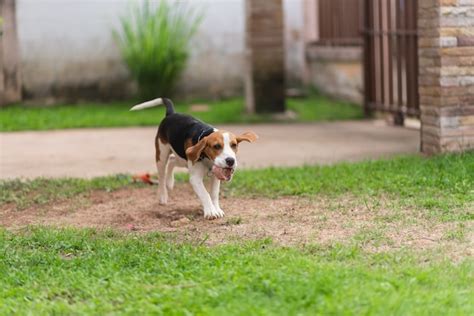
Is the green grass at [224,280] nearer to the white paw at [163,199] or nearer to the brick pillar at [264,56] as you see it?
the white paw at [163,199]

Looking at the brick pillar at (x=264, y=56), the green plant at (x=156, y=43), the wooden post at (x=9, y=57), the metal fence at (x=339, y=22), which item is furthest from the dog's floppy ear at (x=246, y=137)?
the wooden post at (x=9, y=57)

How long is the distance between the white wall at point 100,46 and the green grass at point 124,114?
0.44 metres

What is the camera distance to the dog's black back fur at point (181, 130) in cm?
673

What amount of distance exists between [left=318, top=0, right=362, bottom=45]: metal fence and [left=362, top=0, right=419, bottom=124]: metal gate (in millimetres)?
1356

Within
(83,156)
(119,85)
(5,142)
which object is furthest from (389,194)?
(119,85)

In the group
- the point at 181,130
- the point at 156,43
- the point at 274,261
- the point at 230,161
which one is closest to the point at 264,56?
the point at 156,43

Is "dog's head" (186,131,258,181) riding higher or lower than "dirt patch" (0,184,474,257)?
higher

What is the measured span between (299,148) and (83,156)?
226 centimetres

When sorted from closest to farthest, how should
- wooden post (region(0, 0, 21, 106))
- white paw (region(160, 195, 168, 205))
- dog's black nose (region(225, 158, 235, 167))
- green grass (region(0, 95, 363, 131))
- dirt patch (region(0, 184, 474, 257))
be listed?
dirt patch (region(0, 184, 474, 257)) < dog's black nose (region(225, 158, 235, 167)) < white paw (region(160, 195, 168, 205)) < green grass (region(0, 95, 363, 131)) < wooden post (region(0, 0, 21, 106))

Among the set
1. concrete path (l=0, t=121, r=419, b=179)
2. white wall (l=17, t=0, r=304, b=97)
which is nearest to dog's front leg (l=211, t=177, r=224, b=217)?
concrete path (l=0, t=121, r=419, b=179)

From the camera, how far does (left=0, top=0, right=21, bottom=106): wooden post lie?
14.4 m

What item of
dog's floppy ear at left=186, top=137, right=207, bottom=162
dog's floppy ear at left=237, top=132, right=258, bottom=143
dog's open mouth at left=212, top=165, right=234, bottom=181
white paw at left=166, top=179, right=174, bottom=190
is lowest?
white paw at left=166, top=179, right=174, bottom=190

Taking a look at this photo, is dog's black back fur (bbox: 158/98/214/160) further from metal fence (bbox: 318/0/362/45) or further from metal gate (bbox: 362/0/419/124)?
metal fence (bbox: 318/0/362/45)

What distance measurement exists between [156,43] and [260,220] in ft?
27.3
